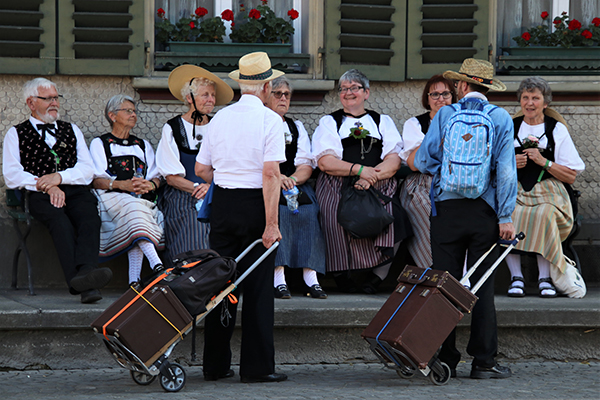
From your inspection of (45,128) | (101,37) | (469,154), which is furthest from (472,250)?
(101,37)

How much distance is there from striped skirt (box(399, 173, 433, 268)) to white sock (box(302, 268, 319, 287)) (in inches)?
33.2

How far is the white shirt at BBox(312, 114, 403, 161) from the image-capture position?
6480 millimetres

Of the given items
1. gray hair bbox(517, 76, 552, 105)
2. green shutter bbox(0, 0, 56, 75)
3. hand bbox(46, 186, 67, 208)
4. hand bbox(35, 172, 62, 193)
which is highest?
green shutter bbox(0, 0, 56, 75)

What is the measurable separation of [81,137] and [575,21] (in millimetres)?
4683

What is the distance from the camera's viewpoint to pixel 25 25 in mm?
6812

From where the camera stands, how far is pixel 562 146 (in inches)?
260

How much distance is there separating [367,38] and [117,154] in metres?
2.53

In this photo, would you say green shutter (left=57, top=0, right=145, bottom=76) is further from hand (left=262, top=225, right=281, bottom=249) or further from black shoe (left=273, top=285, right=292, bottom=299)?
hand (left=262, top=225, right=281, bottom=249)

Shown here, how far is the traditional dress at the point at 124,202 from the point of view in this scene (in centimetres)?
610

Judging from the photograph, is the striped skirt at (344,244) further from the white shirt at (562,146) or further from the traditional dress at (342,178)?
the white shirt at (562,146)

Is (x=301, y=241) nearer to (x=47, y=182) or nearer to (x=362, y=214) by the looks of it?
(x=362, y=214)

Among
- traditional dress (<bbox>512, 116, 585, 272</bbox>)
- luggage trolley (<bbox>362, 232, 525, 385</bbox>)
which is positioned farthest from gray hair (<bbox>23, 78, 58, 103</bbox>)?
traditional dress (<bbox>512, 116, 585, 272</bbox>)

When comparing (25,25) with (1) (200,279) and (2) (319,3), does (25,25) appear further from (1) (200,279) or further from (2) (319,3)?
(1) (200,279)

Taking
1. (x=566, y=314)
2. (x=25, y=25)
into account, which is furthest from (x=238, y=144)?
(x=25, y=25)
